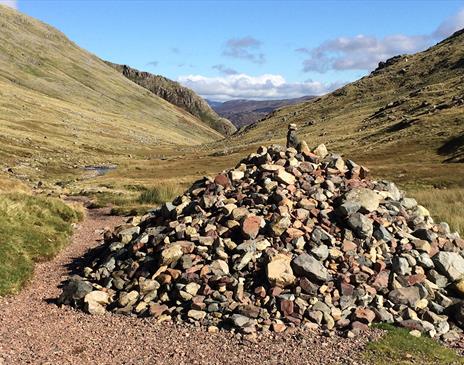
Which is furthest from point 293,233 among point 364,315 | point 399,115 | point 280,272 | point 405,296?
point 399,115

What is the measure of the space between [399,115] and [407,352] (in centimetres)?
10628

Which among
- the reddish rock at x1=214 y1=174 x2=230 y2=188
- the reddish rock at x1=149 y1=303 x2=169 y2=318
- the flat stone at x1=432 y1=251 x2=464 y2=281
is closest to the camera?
the reddish rock at x1=149 y1=303 x2=169 y2=318

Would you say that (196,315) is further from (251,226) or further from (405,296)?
(405,296)

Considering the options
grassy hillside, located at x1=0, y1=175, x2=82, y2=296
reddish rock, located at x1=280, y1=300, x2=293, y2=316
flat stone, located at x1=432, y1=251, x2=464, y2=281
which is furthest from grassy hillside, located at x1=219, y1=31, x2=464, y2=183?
reddish rock, located at x1=280, y1=300, x2=293, y2=316

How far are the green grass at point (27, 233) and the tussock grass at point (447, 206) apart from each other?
2156cm

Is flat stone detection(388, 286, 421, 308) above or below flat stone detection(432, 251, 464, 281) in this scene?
below

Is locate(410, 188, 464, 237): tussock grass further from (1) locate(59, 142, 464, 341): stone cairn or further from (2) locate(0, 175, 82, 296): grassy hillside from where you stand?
(2) locate(0, 175, 82, 296): grassy hillside

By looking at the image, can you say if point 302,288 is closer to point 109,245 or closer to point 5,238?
point 109,245

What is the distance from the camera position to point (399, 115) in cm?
11250

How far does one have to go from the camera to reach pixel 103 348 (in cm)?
1491

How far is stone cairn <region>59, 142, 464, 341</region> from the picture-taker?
53.9 feet

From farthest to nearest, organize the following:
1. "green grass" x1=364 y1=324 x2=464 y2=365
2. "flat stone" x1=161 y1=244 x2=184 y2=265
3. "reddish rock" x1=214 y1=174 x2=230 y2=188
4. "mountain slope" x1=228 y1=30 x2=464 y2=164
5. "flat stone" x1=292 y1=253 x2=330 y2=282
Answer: "mountain slope" x1=228 y1=30 x2=464 y2=164, "reddish rock" x1=214 y1=174 x2=230 y2=188, "flat stone" x1=161 y1=244 x2=184 y2=265, "flat stone" x1=292 y1=253 x2=330 y2=282, "green grass" x1=364 y1=324 x2=464 y2=365

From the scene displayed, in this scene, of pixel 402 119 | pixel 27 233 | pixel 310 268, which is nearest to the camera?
pixel 310 268

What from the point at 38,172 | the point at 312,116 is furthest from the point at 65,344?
the point at 312,116
